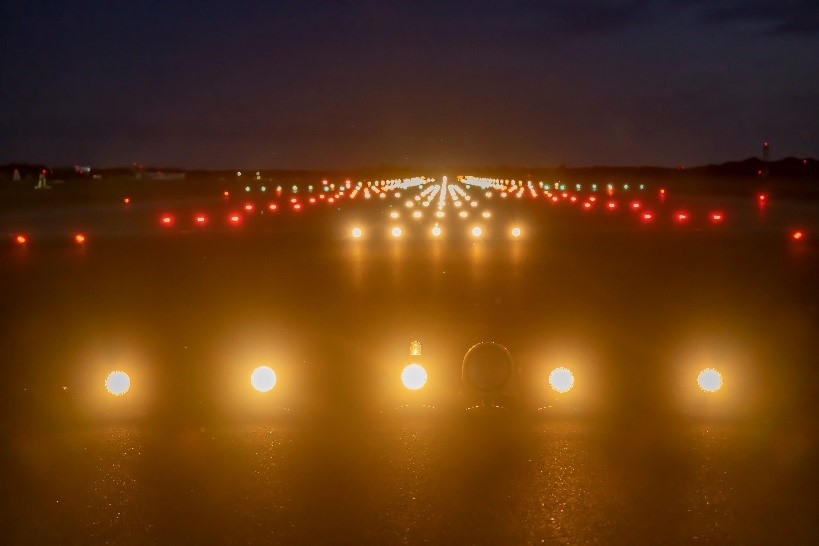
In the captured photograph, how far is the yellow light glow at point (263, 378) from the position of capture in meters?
8.90

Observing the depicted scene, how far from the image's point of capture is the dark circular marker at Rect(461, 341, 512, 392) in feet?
29.1

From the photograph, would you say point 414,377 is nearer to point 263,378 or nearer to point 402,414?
point 402,414

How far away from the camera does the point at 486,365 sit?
9.02 metres

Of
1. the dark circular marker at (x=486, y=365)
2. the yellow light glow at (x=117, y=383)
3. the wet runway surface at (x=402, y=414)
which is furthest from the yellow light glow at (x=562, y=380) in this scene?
the yellow light glow at (x=117, y=383)

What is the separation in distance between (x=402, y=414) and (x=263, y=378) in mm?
1296

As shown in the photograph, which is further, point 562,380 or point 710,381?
point 562,380

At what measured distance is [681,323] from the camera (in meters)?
13.2

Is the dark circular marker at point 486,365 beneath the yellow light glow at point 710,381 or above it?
above

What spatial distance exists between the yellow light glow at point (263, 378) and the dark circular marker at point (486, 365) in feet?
5.12

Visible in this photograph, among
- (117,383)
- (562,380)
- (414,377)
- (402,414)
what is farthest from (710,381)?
(117,383)

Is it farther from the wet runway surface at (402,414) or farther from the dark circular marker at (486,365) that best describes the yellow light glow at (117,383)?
the dark circular marker at (486,365)

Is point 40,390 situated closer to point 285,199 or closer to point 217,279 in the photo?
point 217,279

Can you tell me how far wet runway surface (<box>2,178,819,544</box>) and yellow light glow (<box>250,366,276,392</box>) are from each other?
0.13 metres

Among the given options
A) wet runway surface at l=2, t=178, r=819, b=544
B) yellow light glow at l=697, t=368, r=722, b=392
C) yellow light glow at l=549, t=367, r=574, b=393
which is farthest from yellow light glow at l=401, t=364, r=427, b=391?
yellow light glow at l=697, t=368, r=722, b=392
